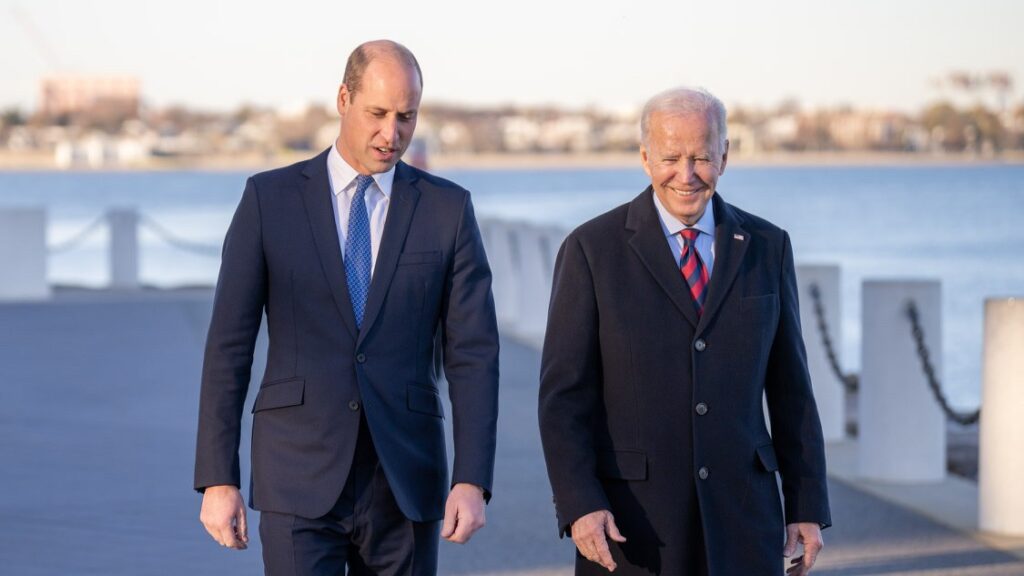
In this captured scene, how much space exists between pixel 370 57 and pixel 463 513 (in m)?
1.13

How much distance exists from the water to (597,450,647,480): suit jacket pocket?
442 inches

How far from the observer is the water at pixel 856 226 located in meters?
25.9

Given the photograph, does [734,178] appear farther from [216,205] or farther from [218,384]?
[218,384]

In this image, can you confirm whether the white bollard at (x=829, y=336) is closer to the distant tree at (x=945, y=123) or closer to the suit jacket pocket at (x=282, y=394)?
the suit jacket pocket at (x=282, y=394)

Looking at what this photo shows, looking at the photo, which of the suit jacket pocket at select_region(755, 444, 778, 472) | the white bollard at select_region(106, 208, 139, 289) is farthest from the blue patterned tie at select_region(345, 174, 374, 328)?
the white bollard at select_region(106, 208, 139, 289)

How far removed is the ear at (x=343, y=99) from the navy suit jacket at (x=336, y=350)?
0.62ft

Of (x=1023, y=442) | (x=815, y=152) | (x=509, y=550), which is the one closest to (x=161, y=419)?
(x=509, y=550)

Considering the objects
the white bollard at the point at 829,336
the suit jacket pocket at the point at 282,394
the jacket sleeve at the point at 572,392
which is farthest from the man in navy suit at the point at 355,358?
the white bollard at the point at 829,336

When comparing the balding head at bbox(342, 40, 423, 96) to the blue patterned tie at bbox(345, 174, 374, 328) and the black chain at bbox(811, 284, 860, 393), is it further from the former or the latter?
the black chain at bbox(811, 284, 860, 393)

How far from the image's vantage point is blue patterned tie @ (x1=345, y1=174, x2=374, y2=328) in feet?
14.0

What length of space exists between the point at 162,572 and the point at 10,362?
7.91 m

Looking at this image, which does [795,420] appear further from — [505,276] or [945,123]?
[945,123]

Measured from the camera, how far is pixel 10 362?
583 inches

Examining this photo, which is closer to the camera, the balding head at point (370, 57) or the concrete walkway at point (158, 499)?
the balding head at point (370, 57)
